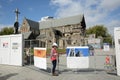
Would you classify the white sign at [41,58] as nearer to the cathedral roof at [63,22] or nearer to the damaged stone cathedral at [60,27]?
the damaged stone cathedral at [60,27]

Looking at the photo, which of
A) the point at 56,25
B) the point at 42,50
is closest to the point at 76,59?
the point at 42,50

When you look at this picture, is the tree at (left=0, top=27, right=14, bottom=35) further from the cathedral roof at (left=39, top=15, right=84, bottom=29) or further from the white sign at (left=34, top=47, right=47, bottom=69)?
the white sign at (left=34, top=47, right=47, bottom=69)

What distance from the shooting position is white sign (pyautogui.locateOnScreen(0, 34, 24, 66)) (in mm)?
13641

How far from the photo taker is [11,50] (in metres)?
14.1

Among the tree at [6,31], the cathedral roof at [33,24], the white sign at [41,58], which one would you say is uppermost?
the cathedral roof at [33,24]

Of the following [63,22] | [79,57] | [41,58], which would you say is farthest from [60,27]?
[79,57]

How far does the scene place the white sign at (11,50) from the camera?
1364cm

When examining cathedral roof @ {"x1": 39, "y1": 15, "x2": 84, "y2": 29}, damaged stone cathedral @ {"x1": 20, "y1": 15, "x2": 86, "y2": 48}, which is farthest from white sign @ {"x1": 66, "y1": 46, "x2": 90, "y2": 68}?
cathedral roof @ {"x1": 39, "y1": 15, "x2": 84, "y2": 29}

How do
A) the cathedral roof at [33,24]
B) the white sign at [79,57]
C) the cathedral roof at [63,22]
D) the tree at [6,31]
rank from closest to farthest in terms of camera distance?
1. the white sign at [79,57]
2. the cathedral roof at [63,22]
3. the cathedral roof at [33,24]
4. the tree at [6,31]

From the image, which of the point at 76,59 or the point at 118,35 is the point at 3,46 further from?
the point at 118,35

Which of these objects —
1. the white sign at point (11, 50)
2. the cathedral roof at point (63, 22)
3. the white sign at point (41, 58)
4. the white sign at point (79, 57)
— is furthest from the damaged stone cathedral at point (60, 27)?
the white sign at point (79, 57)

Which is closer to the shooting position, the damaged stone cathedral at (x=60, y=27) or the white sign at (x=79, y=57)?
the white sign at (x=79, y=57)

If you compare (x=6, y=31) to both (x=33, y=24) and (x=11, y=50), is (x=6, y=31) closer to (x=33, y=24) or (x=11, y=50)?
(x=33, y=24)

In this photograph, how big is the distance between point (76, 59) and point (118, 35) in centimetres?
336
